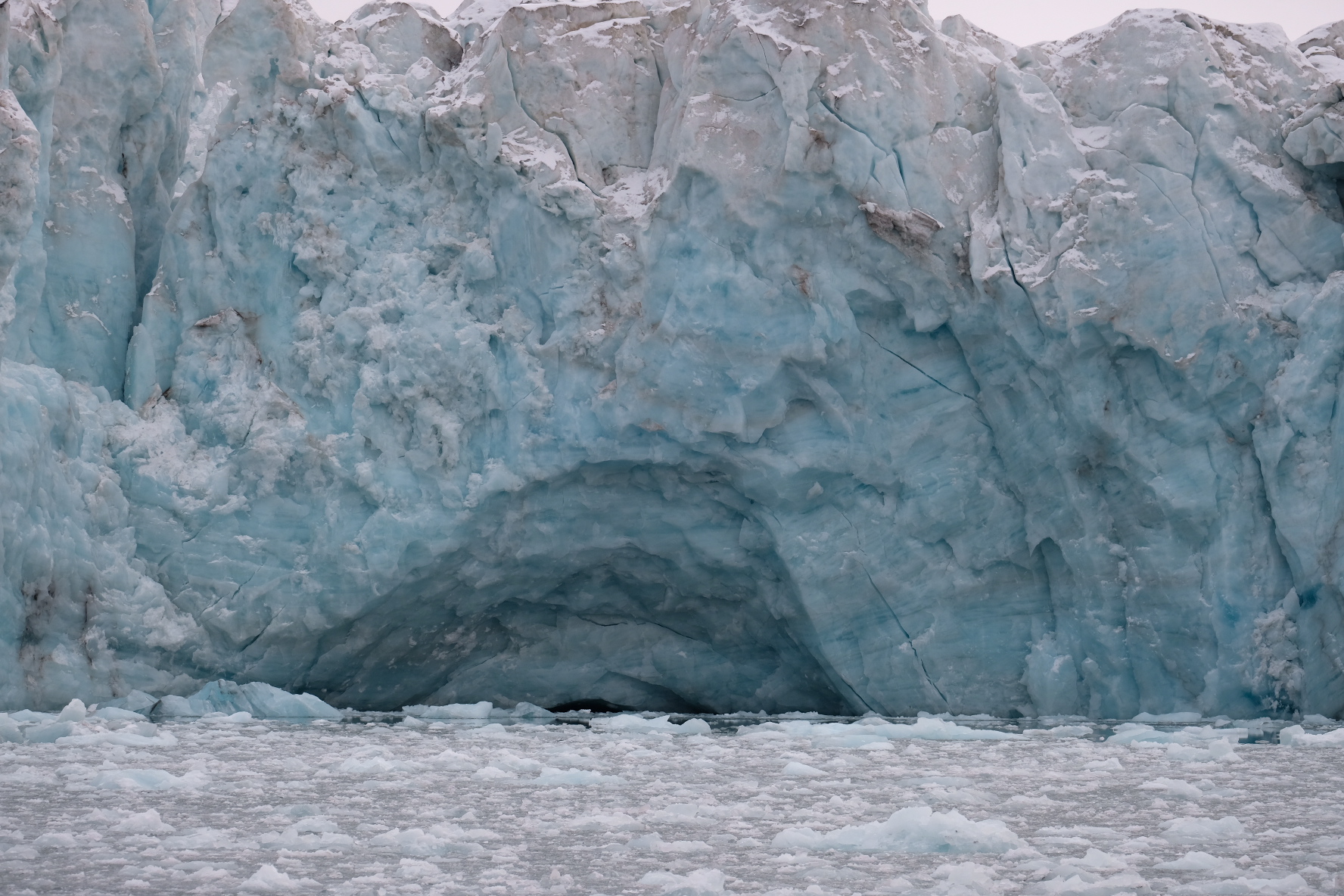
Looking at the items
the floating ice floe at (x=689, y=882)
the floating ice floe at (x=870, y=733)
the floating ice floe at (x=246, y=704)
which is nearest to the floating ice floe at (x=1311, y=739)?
the floating ice floe at (x=870, y=733)

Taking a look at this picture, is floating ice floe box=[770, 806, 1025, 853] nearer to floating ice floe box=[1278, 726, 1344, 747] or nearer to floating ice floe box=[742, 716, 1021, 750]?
floating ice floe box=[742, 716, 1021, 750]

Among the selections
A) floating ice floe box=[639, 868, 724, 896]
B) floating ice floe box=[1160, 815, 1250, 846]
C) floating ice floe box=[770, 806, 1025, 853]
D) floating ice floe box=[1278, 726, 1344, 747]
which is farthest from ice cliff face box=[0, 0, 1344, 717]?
floating ice floe box=[639, 868, 724, 896]

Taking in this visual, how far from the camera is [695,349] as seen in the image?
33.2ft

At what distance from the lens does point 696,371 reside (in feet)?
33.3

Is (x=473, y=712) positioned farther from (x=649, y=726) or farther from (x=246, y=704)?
(x=649, y=726)

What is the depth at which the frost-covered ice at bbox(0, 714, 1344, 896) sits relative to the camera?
321 centimetres

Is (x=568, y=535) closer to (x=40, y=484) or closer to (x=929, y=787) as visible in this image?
(x=40, y=484)

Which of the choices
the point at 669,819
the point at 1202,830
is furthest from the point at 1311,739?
the point at 669,819

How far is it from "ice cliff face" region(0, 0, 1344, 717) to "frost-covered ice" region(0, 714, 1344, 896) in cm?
298

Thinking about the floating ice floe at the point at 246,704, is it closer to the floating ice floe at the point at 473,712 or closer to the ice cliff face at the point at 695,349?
the ice cliff face at the point at 695,349

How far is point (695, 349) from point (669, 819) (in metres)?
6.20

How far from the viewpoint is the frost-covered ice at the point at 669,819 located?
3209mm

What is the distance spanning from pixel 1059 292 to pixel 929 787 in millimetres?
5480

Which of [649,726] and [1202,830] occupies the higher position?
[1202,830]
